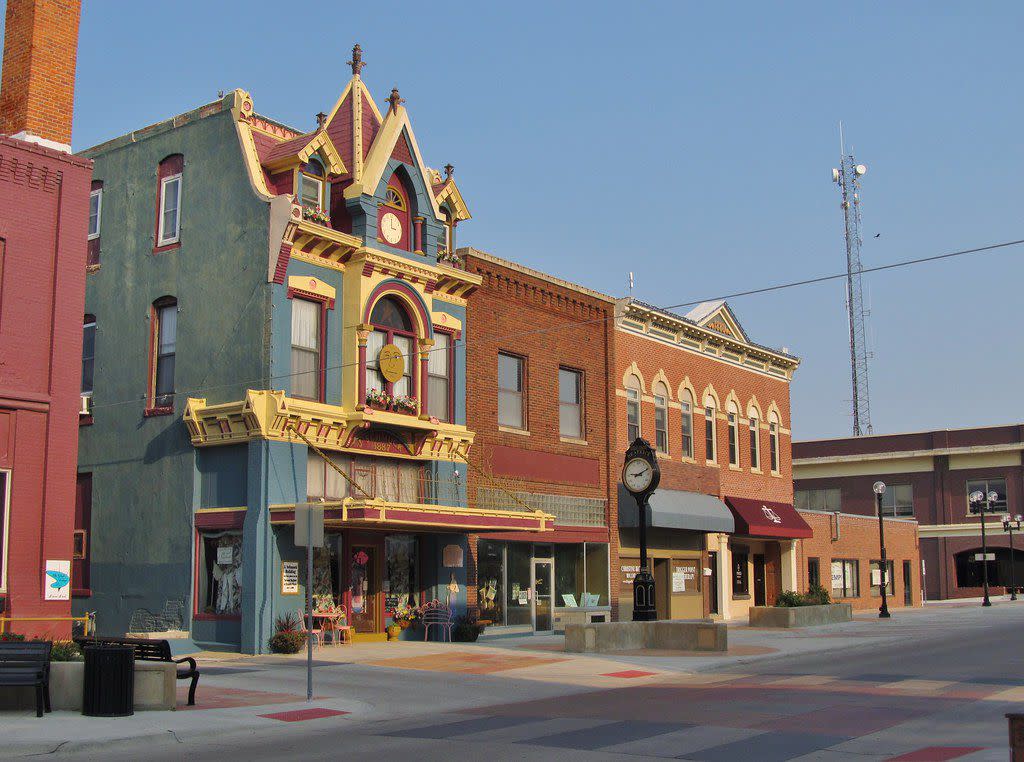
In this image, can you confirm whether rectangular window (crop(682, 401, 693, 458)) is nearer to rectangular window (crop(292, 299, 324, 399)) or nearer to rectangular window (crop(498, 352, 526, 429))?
rectangular window (crop(498, 352, 526, 429))

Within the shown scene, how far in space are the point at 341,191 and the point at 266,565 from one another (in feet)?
31.0

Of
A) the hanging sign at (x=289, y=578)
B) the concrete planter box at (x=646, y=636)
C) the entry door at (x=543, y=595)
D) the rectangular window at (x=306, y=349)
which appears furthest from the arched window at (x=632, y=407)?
the hanging sign at (x=289, y=578)

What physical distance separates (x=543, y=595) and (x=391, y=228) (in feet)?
38.3

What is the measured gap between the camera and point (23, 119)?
21859 millimetres

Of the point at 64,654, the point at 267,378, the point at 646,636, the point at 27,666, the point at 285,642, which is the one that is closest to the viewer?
the point at 27,666

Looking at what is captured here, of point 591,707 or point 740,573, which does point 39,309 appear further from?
point 740,573

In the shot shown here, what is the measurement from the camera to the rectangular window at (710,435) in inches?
1663

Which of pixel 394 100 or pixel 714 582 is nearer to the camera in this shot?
pixel 394 100

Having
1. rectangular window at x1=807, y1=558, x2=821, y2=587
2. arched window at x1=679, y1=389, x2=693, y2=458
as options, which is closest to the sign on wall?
arched window at x1=679, y1=389, x2=693, y2=458

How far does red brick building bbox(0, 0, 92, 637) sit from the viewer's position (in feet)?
66.9

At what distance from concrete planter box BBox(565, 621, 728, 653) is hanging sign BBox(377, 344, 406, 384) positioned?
7.49m

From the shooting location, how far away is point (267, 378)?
26062mm

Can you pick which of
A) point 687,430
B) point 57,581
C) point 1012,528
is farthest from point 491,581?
point 1012,528

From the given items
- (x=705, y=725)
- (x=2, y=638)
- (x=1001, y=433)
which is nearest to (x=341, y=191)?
(x=2, y=638)
